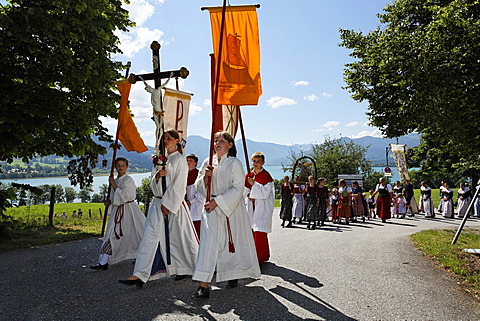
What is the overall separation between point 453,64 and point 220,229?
8.66 m

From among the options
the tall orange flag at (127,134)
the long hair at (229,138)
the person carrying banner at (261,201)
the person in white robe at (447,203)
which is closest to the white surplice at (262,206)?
the person carrying banner at (261,201)

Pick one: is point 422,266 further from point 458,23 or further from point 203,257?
point 458,23

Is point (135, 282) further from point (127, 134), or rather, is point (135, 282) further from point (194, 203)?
point (127, 134)

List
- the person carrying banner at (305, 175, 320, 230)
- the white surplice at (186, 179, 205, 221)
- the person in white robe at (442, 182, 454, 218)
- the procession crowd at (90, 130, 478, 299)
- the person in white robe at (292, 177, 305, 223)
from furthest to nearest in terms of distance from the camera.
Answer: the person in white robe at (442, 182, 454, 218) < the person in white robe at (292, 177, 305, 223) < the person carrying banner at (305, 175, 320, 230) < the white surplice at (186, 179, 205, 221) < the procession crowd at (90, 130, 478, 299)

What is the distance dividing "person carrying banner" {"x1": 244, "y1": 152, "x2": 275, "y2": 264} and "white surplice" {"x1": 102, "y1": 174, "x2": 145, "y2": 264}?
7.12 ft

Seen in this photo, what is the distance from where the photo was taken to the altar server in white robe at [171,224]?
5320 mm

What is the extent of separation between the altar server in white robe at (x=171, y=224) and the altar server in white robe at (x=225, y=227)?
0.43 metres

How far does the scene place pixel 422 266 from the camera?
23.0ft

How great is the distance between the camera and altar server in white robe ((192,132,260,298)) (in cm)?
495

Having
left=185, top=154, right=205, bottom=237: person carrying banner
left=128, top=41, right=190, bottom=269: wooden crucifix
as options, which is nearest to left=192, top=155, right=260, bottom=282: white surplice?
left=128, top=41, right=190, bottom=269: wooden crucifix

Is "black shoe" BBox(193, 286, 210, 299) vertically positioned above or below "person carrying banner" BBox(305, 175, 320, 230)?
below

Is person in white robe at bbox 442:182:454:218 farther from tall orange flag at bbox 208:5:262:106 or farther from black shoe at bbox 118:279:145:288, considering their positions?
black shoe at bbox 118:279:145:288

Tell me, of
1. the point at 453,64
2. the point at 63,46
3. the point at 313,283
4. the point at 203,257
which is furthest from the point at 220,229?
the point at 453,64

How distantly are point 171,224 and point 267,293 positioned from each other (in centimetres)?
182
